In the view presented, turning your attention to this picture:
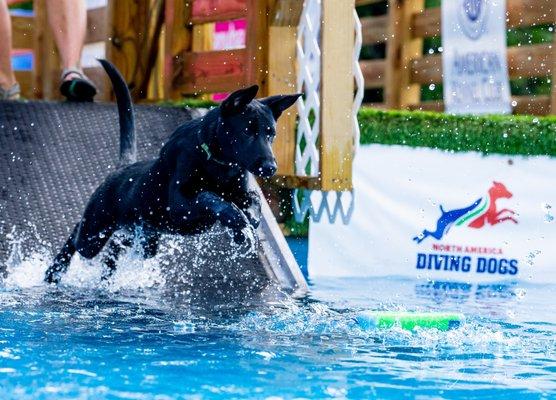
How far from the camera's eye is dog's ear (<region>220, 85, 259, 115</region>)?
3.50 m

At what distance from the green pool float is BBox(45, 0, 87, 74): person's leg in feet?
8.58

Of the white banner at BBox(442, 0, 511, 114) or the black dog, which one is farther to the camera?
the white banner at BBox(442, 0, 511, 114)

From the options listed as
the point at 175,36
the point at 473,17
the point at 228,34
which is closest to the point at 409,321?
the point at 175,36

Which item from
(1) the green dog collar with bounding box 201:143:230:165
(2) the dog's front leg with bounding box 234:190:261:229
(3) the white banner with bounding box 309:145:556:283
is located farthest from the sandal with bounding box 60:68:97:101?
(1) the green dog collar with bounding box 201:143:230:165

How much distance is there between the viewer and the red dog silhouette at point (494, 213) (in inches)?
216

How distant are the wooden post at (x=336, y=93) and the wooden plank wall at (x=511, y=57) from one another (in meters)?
2.70

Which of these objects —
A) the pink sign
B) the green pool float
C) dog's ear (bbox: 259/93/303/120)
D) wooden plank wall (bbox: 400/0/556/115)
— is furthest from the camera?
wooden plank wall (bbox: 400/0/556/115)

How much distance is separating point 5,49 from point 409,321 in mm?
3093

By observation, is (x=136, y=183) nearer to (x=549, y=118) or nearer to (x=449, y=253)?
(x=449, y=253)

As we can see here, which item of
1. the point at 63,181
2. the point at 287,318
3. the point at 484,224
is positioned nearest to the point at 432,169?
the point at 484,224

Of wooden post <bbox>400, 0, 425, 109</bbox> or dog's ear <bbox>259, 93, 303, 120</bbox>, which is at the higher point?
wooden post <bbox>400, 0, 425, 109</bbox>

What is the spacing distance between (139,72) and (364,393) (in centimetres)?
456

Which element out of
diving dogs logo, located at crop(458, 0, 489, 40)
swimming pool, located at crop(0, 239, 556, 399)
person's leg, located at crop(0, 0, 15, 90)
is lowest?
swimming pool, located at crop(0, 239, 556, 399)

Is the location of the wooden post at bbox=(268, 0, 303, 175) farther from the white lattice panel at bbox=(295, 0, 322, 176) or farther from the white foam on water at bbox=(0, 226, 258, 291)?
the white foam on water at bbox=(0, 226, 258, 291)
